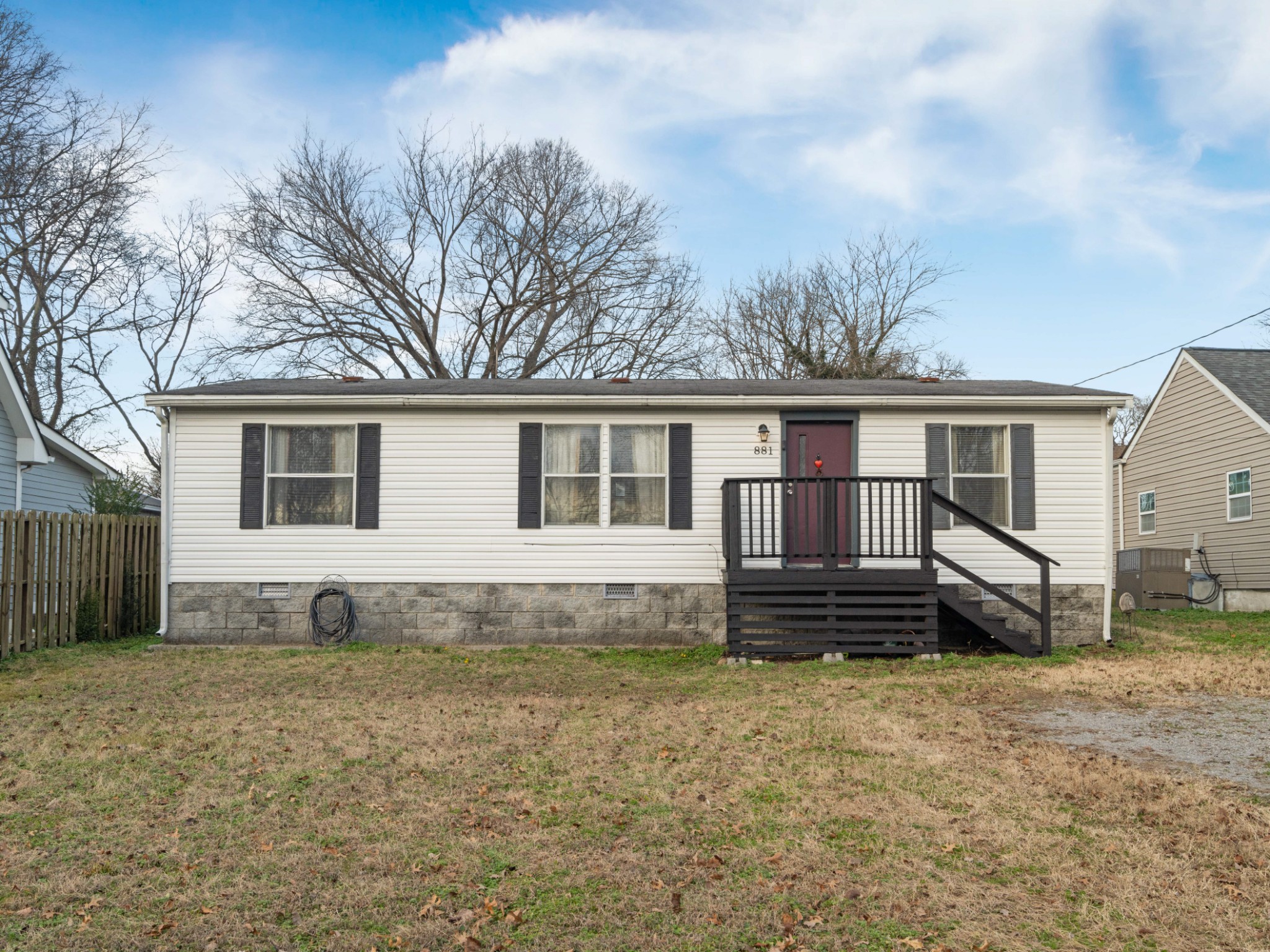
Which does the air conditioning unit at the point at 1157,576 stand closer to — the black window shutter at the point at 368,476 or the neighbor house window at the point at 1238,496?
the neighbor house window at the point at 1238,496

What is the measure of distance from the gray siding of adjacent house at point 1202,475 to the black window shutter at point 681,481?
10.6 meters

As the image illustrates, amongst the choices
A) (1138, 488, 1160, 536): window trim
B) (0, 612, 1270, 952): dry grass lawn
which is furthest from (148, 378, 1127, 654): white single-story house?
(1138, 488, 1160, 536): window trim

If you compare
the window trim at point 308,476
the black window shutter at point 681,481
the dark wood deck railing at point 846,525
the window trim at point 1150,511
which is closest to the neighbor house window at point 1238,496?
the window trim at point 1150,511

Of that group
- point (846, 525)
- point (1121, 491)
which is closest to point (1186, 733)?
point (846, 525)

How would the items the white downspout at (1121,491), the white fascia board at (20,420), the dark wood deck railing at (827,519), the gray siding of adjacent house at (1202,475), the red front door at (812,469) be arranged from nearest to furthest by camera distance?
the dark wood deck railing at (827,519) < the red front door at (812,469) < the white fascia board at (20,420) < the gray siding of adjacent house at (1202,475) < the white downspout at (1121,491)

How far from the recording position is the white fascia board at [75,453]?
14.8m

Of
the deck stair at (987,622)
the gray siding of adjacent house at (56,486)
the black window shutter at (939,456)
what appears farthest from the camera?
the gray siding of adjacent house at (56,486)

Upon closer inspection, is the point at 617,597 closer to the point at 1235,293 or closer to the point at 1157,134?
the point at 1157,134

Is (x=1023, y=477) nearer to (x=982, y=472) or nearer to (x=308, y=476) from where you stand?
(x=982, y=472)

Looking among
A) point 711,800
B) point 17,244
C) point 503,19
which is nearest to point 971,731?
point 711,800

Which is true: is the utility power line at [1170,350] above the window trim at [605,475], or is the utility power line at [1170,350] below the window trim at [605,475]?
above

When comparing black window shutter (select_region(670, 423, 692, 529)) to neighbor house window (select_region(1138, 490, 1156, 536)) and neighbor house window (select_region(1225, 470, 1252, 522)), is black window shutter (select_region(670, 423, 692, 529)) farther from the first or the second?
neighbor house window (select_region(1138, 490, 1156, 536))

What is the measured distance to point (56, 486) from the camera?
1571 centimetres

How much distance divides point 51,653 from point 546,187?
723 inches
